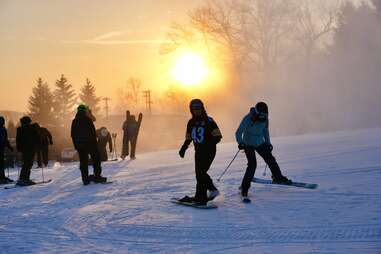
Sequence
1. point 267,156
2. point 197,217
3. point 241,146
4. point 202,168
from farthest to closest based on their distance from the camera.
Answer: point 267,156, point 241,146, point 202,168, point 197,217

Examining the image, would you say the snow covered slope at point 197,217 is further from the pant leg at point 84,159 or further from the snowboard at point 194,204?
the pant leg at point 84,159

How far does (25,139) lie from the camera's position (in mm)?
12578

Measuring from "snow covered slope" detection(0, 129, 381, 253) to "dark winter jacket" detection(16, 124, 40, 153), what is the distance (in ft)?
3.37

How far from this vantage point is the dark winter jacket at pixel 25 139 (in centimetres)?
1258

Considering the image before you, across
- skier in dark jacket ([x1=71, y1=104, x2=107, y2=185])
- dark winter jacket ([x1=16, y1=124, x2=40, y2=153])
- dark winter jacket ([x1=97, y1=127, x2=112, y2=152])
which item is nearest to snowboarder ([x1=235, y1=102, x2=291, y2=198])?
skier in dark jacket ([x1=71, y1=104, x2=107, y2=185])

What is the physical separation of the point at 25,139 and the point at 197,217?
6.25 m

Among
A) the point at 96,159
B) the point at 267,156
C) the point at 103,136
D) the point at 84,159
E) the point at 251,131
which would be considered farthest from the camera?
the point at 103,136

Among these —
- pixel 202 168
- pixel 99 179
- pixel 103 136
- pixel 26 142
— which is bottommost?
pixel 99 179

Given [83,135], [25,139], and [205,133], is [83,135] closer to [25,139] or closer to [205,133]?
Result: [25,139]

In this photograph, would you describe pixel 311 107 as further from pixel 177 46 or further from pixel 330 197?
pixel 330 197

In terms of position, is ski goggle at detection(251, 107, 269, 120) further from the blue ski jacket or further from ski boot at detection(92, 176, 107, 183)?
ski boot at detection(92, 176, 107, 183)

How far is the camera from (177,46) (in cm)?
4716

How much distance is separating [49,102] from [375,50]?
4621cm

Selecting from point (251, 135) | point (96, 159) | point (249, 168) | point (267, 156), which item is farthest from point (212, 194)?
point (96, 159)
